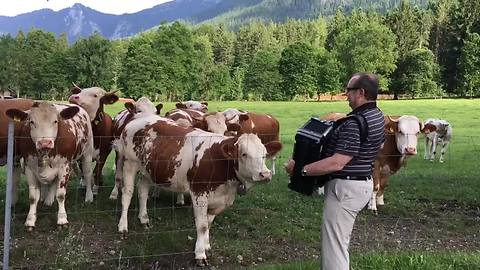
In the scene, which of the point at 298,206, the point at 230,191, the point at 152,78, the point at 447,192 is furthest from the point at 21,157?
the point at 152,78

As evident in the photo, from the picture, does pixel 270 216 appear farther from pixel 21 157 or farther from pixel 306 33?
pixel 306 33

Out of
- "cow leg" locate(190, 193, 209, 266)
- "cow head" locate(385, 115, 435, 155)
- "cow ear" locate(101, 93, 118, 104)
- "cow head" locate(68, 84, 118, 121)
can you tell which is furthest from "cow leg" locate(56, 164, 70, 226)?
"cow head" locate(385, 115, 435, 155)

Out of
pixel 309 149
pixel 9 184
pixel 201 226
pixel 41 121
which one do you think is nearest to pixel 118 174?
pixel 41 121

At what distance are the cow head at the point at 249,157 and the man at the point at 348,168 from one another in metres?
1.88

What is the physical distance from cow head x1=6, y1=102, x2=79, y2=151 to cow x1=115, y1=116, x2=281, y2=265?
1.25 meters

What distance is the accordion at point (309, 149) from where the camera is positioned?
5746mm

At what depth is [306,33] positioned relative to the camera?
140750 mm

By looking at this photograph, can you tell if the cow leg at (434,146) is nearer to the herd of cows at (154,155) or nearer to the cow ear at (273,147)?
the herd of cows at (154,155)

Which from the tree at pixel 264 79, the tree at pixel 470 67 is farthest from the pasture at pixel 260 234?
the tree at pixel 264 79

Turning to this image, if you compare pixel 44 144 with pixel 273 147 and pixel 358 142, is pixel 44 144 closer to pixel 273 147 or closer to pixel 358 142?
pixel 273 147

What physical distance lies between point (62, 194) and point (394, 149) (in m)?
6.75

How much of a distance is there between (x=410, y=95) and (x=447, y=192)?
83.3 meters

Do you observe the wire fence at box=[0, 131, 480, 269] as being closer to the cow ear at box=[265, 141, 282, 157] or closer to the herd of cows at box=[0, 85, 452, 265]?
the herd of cows at box=[0, 85, 452, 265]

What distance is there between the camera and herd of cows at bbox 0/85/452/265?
8039mm
